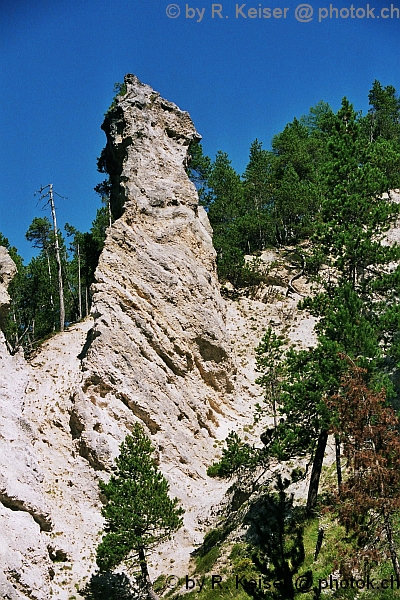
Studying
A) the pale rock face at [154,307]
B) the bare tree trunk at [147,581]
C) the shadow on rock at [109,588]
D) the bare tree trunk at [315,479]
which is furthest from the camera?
the pale rock face at [154,307]

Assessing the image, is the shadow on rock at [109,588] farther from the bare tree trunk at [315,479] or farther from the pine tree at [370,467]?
the pine tree at [370,467]

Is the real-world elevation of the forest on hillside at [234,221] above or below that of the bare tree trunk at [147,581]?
above

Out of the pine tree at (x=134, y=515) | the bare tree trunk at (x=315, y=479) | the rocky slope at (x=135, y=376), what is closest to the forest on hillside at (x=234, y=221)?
the rocky slope at (x=135, y=376)

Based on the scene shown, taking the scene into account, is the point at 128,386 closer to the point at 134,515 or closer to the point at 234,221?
the point at 134,515

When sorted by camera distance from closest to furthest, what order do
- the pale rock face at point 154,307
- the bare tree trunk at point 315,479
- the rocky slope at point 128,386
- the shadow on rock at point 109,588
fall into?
the shadow on rock at point 109,588 < the bare tree trunk at point 315,479 < the rocky slope at point 128,386 < the pale rock face at point 154,307

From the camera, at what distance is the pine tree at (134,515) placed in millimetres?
18500

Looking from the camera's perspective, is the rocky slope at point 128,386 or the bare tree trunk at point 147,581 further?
the rocky slope at point 128,386

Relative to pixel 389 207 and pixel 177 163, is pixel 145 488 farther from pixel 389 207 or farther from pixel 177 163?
pixel 177 163

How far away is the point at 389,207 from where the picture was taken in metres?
21.2

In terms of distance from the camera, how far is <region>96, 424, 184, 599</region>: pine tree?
60.7 ft

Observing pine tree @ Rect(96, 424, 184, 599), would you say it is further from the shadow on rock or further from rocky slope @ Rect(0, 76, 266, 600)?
rocky slope @ Rect(0, 76, 266, 600)

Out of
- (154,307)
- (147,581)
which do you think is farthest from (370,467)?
(154,307)

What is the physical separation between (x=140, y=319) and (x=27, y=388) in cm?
686

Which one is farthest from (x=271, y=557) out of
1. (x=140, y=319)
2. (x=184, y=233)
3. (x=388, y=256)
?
(x=184, y=233)
